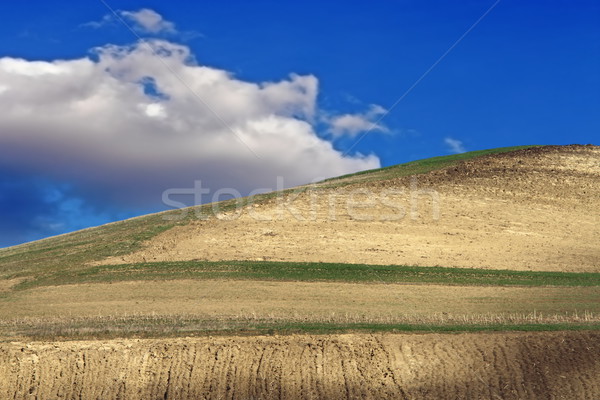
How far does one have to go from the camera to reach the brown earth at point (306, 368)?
70.0 feet

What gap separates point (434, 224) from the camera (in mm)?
47156

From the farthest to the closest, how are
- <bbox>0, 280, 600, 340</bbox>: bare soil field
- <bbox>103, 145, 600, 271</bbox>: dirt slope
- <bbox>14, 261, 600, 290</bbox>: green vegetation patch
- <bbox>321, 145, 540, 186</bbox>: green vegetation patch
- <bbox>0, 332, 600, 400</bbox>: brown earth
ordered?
1. <bbox>321, 145, 540, 186</bbox>: green vegetation patch
2. <bbox>103, 145, 600, 271</bbox>: dirt slope
3. <bbox>14, 261, 600, 290</bbox>: green vegetation patch
4. <bbox>0, 280, 600, 340</bbox>: bare soil field
5. <bbox>0, 332, 600, 400</bbox>: brown earth

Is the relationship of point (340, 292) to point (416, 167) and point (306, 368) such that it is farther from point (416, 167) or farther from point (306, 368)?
point (416, 167)

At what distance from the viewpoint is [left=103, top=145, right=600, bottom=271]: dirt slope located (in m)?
41.5

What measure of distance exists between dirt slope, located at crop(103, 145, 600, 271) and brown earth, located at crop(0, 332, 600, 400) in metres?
16.9

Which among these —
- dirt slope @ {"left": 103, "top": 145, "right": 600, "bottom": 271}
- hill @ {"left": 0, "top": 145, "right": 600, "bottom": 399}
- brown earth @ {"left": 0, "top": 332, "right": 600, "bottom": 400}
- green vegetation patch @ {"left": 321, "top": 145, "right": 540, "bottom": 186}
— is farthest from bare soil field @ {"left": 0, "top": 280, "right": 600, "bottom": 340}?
green vegetation patch @ {"left": 321, "top": 145, "right": 540, "bottom": 186}

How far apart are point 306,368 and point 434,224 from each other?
1059 inches

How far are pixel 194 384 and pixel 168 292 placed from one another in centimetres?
1327

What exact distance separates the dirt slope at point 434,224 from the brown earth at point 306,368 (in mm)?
16899

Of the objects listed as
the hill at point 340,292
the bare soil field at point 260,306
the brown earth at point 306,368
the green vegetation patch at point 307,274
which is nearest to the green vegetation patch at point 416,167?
the hill at point 340,292

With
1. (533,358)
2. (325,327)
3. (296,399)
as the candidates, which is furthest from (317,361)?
(533,358)

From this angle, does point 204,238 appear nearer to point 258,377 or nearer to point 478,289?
point 478,289

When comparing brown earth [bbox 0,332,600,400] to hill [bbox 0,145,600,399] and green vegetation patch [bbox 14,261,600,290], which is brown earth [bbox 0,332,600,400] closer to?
hill [bbox 0,145,600,399]
